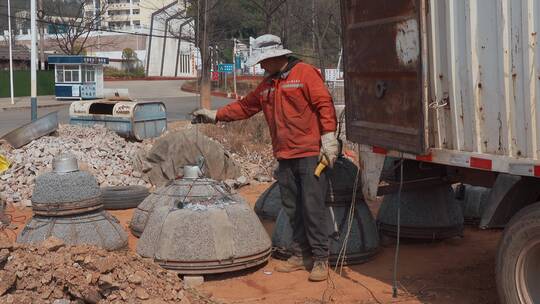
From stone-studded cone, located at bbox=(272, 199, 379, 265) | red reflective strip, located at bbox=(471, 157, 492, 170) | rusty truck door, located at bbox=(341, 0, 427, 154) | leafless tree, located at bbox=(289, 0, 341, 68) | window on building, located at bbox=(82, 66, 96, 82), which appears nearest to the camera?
red reflective strip, located at bbox=(471, 157, 492, 170)

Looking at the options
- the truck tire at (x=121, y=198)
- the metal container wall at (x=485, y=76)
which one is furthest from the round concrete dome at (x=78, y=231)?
the metal container wall at (x=485, y=76)

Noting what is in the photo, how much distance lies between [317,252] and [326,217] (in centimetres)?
38

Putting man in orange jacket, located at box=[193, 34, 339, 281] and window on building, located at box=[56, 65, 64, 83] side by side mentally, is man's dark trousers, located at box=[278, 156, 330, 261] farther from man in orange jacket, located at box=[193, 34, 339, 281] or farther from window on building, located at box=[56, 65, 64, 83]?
window on building, located at box=[56, 65, 64, 83]

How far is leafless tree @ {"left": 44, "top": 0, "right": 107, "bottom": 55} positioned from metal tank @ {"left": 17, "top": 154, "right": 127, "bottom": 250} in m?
43.3

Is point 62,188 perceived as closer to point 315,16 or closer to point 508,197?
point 508,197

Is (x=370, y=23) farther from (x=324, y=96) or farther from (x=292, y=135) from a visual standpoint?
(x=292, y=135)

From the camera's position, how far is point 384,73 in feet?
18.4

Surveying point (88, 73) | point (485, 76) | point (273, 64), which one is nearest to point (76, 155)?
point (273, 64)

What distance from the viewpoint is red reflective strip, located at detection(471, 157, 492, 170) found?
4695 millimetres

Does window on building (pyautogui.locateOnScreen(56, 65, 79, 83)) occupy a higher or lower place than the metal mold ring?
higher

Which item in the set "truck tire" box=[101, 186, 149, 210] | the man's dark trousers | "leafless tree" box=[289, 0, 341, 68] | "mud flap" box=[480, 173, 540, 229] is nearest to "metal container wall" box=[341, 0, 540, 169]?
"mud flap" box=[480, 173, 540, 229]

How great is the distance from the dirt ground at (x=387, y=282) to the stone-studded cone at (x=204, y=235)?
202mm

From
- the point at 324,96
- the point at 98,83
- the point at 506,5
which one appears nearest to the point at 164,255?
the point at 324,96

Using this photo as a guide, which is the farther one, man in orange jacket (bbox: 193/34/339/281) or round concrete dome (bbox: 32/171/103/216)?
round concrete dome (bbox: 32/171/103/216)
